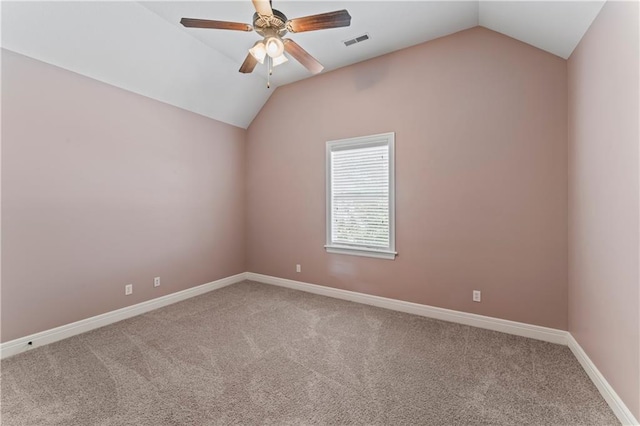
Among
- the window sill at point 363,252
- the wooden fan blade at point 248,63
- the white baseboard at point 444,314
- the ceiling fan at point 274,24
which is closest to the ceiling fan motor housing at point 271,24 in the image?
the ceiling fan at point 274,24

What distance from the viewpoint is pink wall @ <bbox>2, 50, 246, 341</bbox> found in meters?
2.59

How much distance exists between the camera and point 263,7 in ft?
6.49

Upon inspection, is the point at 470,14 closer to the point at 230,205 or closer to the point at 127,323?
the point at 230,205

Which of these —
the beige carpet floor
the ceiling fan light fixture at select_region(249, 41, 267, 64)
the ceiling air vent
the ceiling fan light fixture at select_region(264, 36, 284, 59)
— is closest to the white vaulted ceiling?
the ceiling air vent

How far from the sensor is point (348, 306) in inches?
146

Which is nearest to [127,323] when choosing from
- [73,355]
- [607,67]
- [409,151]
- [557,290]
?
[73,355]

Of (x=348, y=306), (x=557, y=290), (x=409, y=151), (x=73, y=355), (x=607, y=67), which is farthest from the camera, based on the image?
(x=348, y=306)

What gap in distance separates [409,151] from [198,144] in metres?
3.06

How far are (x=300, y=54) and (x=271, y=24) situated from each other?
40cm

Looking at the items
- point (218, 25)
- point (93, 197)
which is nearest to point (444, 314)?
point (218, 25)

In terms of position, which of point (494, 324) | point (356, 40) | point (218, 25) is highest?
point (356, 40)

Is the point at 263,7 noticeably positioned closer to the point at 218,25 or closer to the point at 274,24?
the point at 274,24

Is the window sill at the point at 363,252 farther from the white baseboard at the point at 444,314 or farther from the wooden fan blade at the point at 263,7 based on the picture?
the wooden fan blade at the point at 263,7

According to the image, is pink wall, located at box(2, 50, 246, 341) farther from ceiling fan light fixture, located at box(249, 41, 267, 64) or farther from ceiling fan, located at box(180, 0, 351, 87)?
ceiling fan light fixture, located at box(249, 41, 267, 64)
